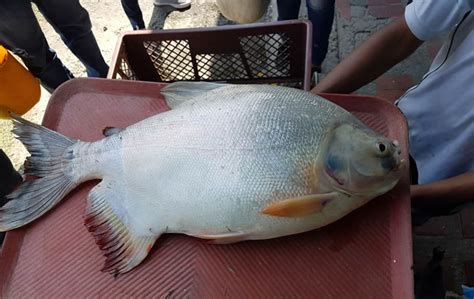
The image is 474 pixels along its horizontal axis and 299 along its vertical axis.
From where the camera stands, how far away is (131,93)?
5.05 ft

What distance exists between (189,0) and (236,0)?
2.65 feet

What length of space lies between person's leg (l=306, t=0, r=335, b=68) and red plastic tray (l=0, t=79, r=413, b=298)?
3.15ft

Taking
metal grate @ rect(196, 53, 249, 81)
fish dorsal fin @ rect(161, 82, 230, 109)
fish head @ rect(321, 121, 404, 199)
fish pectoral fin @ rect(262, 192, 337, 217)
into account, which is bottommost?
fish pectoral fin @ rect(262, 192, 337, 217)

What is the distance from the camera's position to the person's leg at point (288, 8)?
2.41m

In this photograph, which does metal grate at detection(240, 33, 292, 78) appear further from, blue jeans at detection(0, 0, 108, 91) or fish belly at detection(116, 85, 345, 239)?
blue jeans at detection(0, 0, 108, 91)

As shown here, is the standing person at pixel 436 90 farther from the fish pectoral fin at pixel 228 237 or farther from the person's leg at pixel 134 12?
the person's leg at pixel 134 12

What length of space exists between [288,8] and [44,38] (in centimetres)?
120

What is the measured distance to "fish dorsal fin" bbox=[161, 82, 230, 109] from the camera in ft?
4.56

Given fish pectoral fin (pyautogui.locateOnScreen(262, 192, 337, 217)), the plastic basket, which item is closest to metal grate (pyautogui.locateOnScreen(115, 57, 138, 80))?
the plastic basket

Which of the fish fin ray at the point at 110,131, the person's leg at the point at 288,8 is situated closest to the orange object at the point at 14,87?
the fish fin ray at the point at 110,131

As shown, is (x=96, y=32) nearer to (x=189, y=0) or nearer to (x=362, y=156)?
(x=189, y=0)

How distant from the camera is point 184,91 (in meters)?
1.41

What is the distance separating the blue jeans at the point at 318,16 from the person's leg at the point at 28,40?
3.85ft

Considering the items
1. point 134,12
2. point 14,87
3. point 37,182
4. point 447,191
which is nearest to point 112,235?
point 37,182
